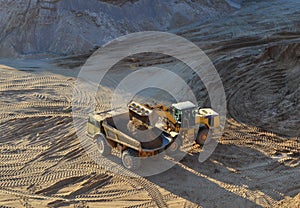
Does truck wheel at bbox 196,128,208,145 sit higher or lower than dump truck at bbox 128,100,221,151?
lower

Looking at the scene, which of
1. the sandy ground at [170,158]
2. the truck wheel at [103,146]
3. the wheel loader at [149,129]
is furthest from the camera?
the truck wheel at [103,146]

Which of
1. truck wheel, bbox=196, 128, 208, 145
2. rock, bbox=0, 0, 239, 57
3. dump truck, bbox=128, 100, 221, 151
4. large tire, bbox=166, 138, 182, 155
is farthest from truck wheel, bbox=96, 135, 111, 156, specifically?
rock, bbox=0, 0, 239, 57

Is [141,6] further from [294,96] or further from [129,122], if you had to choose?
[129,122]

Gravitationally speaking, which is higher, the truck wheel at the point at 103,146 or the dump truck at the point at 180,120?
the dump truck at the point at 180,120

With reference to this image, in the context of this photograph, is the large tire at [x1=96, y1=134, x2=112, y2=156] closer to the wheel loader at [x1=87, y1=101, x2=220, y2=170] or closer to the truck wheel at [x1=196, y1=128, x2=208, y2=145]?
the wheel loader at [x1=87, y1=101, x2=220, y2=170]

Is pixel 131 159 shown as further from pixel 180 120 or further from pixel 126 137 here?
pixel 180 120

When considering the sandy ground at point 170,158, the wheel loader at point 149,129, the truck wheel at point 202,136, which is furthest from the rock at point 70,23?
the truck wheel at point 202,136

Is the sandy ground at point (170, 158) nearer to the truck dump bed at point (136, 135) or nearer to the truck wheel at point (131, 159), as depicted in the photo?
the truck wheel at point (131, 159)
